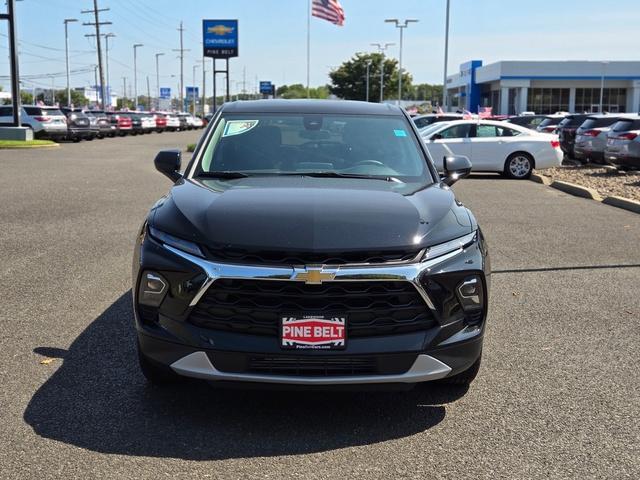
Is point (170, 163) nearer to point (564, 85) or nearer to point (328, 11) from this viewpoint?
point (328, 11)

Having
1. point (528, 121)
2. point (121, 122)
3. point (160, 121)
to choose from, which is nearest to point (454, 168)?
point (528, 121)

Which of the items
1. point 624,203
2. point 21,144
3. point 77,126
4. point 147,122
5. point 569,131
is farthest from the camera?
point 147,122

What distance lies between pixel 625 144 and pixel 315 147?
50.8 ft

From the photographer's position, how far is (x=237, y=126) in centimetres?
542

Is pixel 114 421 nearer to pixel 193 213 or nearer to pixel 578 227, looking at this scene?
pixel 193 213

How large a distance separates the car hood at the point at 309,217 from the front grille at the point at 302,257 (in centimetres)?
3

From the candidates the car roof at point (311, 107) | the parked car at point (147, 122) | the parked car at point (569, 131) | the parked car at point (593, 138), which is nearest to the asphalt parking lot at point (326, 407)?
the car roof at point (311, 107)

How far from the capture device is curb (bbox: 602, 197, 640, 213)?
1315 centimetres

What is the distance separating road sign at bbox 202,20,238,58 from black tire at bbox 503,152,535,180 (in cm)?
2415

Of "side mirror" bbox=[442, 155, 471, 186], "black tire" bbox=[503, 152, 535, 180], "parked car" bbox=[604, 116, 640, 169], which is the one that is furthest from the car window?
"side mirror" bbox=[442, 155, 471, 186]

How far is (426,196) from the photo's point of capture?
4.51 meters

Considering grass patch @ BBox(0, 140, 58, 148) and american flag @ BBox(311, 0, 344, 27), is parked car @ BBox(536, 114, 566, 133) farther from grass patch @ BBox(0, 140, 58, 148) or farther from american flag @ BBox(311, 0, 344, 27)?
grass patch @ BBox(0, 140, 58, 148)

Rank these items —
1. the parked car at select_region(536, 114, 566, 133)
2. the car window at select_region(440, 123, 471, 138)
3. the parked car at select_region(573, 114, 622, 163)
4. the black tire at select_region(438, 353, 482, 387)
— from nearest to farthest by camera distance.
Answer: the black tire at select_region(438, 353, 482, 387)
the car window at select_region(440, 123, 471, 138)
the parked car at select_region(573, 114, 622, 163)
the parked car at select_region(536, 114, 566, 133)

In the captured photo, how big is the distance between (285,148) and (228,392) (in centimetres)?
175
